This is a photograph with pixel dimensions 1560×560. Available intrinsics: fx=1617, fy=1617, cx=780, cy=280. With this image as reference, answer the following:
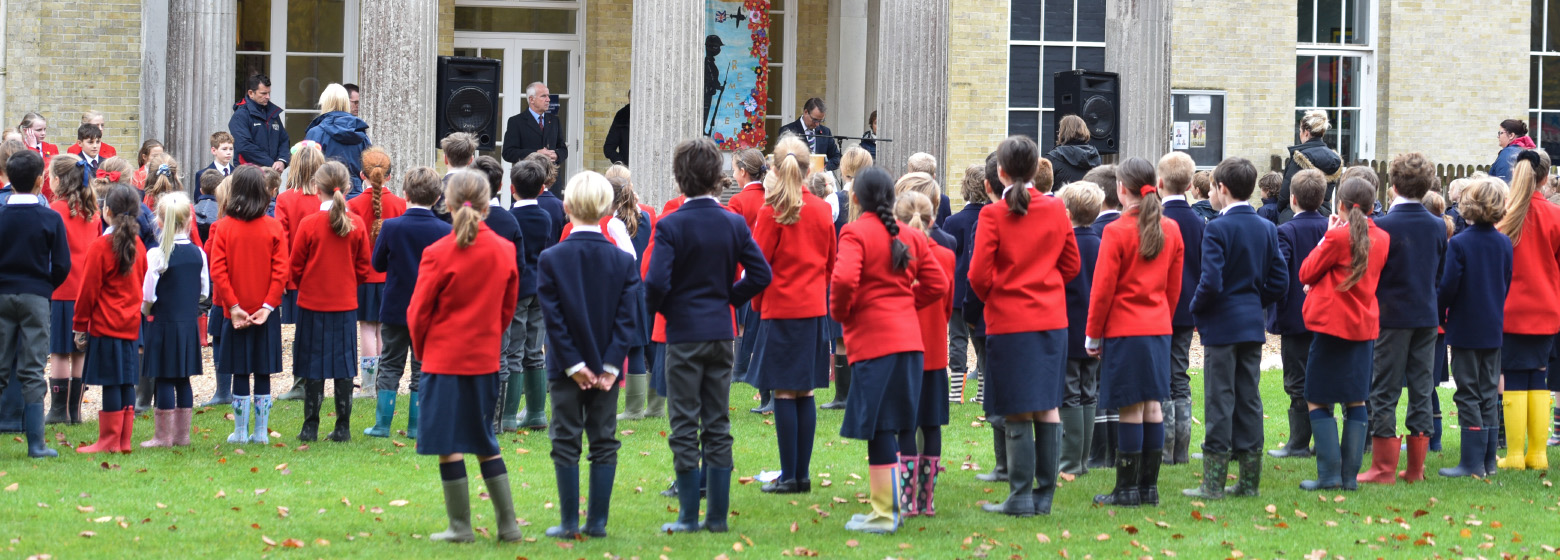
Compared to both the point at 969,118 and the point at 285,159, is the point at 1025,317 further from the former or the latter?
the point at 969,118

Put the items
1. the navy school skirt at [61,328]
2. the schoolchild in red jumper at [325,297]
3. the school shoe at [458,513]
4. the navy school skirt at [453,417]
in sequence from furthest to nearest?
the navy school skirt at [61,328]
the schoolchild in red jumper at [325,297]
the school shoe at [458,513]
the navy school skirt at [453,417]

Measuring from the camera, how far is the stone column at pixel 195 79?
1438cm

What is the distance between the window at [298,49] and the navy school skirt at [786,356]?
38.7ft

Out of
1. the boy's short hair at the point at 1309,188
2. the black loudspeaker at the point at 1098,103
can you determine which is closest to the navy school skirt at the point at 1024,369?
the boy's short hair at the point at 1309,188

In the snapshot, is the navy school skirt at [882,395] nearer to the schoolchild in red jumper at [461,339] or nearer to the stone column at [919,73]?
the schoolchild in red jumper at [461,339]

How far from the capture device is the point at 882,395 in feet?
21.2

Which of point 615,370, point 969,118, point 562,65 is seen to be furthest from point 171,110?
point 615,370

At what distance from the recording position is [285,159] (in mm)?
14234

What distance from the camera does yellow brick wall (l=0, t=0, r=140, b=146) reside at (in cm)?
1589

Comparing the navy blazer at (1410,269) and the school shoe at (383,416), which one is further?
the school shoe at (383,416)

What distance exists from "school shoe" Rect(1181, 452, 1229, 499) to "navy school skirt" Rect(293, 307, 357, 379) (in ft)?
14.7

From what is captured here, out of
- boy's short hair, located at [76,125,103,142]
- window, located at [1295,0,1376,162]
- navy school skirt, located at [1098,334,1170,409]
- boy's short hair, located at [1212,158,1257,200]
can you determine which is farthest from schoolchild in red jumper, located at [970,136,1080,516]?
window, located at [1295,0,1376,162]

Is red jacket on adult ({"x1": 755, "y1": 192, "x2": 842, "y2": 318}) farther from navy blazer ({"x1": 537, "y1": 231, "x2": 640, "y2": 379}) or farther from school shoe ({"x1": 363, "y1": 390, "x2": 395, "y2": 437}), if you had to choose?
school shoe ({"x1": 363, "y1": 390, "x2": 395, "y2": 437})

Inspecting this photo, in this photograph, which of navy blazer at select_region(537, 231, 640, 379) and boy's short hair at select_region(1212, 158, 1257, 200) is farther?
boy's short hair at select_region(1212, 158, 1257, 200)
